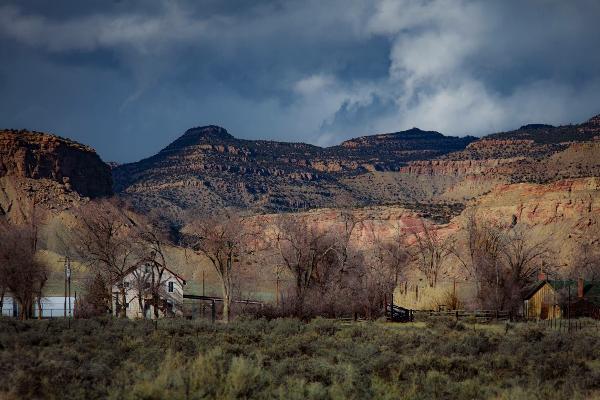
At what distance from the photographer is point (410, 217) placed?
114 m

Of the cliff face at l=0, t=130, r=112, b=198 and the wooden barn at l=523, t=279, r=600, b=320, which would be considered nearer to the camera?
the wooden barn at l=523, t=279, r=600, b=320

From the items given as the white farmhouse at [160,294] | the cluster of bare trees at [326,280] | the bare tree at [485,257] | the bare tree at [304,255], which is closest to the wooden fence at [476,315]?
the cluster of bare trees at [326,280]

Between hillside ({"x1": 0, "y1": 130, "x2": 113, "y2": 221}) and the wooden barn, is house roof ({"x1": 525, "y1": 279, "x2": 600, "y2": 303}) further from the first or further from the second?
hillside ({"x1": 0, "y1": 130, "x2": 113, "y2": 221})

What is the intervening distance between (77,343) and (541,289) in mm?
44343

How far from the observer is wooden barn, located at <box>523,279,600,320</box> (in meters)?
54.6

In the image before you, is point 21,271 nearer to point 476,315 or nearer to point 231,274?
point 231,274

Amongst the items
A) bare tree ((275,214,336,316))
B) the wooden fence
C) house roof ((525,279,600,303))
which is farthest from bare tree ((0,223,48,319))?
house roof ((525,279,600,303))

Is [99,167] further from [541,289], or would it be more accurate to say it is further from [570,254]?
[541,289]

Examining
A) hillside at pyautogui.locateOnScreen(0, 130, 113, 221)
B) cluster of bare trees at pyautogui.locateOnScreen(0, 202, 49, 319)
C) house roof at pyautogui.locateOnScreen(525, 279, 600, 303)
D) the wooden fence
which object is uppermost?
hillside at pyautogui.locateOnScreen(0, 130, 113, 221)

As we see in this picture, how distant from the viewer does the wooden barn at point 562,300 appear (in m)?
54.6

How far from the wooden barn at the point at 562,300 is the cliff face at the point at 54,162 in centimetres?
9287

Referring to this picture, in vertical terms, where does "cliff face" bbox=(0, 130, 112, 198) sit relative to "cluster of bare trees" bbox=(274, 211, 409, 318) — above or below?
above

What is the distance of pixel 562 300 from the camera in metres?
54.3

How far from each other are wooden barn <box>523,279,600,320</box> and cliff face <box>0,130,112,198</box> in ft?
305
